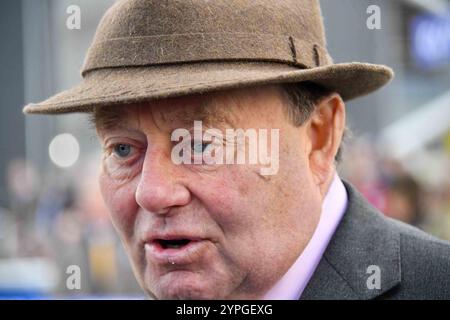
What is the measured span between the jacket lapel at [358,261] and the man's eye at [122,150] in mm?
557

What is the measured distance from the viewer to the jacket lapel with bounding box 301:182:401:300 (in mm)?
1849

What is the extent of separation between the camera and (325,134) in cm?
194

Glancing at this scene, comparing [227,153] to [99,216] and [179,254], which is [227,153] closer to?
[179,254]

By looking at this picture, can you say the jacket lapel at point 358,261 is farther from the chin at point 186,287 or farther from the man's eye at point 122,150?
the man's eye at point 122,150

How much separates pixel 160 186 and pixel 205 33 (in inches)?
A: 14.3

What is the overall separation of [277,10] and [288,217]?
492mm

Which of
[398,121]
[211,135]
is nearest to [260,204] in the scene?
[211,135]

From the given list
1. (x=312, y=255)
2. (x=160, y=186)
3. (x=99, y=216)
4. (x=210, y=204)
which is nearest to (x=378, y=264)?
(x=312, y=255)

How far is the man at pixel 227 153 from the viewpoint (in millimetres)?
1734

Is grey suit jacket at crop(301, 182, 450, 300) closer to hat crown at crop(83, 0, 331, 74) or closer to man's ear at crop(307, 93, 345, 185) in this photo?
man's ear at crop(307, 93, 345, 185)

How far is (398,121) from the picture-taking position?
5.93 meters
